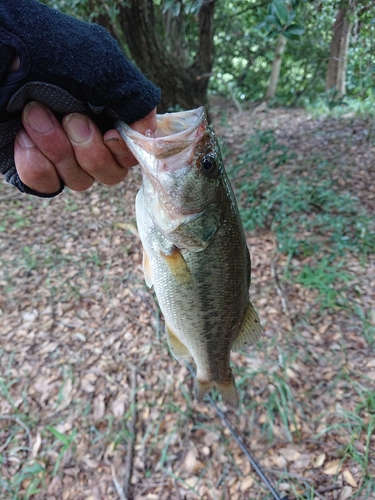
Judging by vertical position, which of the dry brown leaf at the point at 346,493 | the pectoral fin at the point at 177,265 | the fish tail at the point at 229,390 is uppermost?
the pectoral fin at the point at 177,265

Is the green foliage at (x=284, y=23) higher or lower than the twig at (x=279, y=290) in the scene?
higher

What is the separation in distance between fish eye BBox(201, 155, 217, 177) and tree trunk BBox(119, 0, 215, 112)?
4.47 metres

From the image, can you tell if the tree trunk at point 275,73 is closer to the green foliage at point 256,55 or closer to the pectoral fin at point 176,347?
the green foliage at point 256,55

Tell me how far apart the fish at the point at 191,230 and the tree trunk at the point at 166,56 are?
445 cm

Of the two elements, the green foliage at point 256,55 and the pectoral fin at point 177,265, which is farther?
the green foliage at point 256,55

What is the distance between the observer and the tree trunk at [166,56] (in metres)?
5.32

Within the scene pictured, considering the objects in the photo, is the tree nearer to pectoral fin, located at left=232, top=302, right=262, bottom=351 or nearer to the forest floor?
the forest floor

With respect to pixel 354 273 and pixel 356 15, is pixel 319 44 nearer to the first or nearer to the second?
pixel 356 15

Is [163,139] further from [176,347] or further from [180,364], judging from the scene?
[180,364]

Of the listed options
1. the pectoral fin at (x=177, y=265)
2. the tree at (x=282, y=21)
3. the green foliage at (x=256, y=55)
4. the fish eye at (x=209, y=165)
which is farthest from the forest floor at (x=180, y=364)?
the green foliage at (x=256, y=55)

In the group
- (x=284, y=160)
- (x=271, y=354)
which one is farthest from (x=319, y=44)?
(x=271, y=354)

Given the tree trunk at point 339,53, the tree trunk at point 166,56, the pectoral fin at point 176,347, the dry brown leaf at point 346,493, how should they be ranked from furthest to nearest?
the tree trunk at point 339,53 < the tree trunk at point 166,56 < the dry brown leaf at point 346,493 < the pectoral fin at point 176,347

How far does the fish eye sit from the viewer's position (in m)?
1.44

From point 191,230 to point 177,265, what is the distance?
0.56 ft
